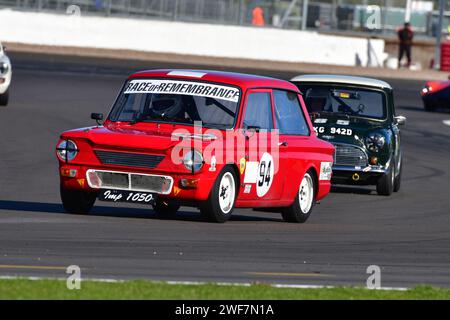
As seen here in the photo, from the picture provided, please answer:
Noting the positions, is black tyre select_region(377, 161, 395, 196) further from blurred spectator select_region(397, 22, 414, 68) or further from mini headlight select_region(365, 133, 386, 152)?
blurred spectator select_region(397, 22, 414, 68)

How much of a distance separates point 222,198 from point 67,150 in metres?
1.50

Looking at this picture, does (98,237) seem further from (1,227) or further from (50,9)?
(50,9)

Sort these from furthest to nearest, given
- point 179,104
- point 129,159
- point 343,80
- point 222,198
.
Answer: point 343,80
point 179,104
point 222,198
point 129,159

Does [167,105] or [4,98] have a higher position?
[167,105]

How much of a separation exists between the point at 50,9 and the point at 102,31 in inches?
80.4

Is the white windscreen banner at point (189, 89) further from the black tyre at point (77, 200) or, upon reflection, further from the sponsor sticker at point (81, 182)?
the sponsor sticker at point (81, 182)

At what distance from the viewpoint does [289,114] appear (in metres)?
13.7

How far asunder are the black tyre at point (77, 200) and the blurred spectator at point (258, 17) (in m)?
37.1

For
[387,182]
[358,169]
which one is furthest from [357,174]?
[387,182]

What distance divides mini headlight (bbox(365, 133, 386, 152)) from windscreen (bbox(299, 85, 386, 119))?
0.54 m

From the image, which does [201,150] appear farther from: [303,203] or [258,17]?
[258,17]

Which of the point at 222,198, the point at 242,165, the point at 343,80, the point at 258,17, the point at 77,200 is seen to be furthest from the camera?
the point at 258,17

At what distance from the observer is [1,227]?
11.5m
